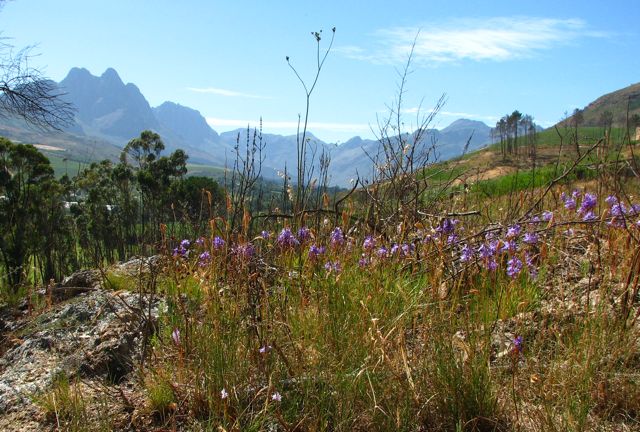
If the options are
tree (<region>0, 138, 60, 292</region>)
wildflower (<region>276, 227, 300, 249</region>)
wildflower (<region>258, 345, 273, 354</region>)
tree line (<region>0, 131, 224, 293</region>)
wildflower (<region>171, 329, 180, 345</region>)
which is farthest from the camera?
tree (<region>0, 138, 60, 292</region>)

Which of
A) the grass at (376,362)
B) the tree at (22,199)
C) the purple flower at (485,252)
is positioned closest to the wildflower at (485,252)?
the purple flower at (485,252)

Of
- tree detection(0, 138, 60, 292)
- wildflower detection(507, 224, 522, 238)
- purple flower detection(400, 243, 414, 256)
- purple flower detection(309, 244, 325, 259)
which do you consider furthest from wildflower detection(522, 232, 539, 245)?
tree detection(0, 138, 60, 292)

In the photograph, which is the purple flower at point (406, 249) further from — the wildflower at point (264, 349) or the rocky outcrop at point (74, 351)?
the rocky outcrop at point (74, 351)

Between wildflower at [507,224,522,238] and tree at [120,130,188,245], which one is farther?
tree at [120,130,188,245]

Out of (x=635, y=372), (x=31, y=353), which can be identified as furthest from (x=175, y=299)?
(x=635, y=372)

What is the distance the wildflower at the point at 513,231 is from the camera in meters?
2.93

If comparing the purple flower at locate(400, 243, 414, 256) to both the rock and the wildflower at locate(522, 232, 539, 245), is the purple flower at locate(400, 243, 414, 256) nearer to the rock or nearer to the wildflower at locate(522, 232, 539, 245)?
the wildflower at locate(522, 232, 539, 245)

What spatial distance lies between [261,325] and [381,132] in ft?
9.64

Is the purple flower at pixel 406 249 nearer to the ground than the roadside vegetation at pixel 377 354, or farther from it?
farther from it

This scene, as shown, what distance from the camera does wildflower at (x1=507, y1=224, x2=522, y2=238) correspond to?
2.93 metres

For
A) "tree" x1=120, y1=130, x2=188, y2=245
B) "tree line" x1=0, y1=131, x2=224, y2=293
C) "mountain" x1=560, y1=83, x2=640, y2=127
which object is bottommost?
"tree line" x1=0, y1=131, x2=224, y2=293

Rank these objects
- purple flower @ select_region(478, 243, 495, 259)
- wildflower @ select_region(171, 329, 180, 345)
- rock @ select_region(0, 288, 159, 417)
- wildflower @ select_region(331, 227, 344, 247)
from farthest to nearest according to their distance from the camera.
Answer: wildflower @ select_region(331, 227, 344, 247) → purple flower @ select_region(478, 243, 495, 259) → rock @ select_region(0, 288, 159, 417) → wildflower @ select_region(171, 329, 180, 345)

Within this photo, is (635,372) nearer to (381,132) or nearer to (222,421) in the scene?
(222,421)

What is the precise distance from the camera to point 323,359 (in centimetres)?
205
